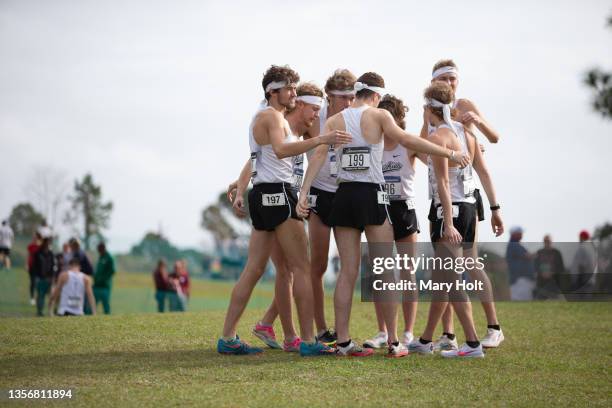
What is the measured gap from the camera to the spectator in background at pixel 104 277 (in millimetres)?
19031

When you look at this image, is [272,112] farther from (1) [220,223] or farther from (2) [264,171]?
(1) [220,223]

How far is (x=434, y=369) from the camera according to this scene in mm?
7836

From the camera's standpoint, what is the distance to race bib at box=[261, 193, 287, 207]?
8250 mm


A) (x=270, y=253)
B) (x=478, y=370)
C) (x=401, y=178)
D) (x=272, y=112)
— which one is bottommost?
(x=478, y=370)

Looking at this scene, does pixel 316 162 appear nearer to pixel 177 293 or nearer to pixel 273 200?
pixel 273 200

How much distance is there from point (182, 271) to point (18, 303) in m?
4.30

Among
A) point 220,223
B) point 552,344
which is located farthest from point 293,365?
point 220,223

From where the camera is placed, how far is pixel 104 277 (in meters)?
19.2

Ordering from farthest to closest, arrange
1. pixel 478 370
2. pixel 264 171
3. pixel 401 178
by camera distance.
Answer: pixel 401 178, pixel 264 171, pixel 478 370

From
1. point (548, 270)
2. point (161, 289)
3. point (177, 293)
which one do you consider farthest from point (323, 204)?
point (177, 293)

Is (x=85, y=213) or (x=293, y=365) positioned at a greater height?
(x=85, y=213)


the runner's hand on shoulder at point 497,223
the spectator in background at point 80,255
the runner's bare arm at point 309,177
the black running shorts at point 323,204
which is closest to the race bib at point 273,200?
the runner's bare arm at point 309,177

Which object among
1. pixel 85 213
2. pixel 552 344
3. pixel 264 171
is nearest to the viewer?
pixel 264 171

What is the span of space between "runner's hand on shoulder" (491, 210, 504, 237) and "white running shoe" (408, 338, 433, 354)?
Result: 4.56ft
